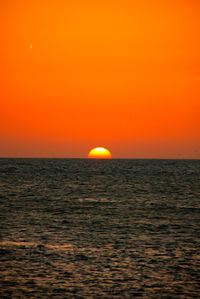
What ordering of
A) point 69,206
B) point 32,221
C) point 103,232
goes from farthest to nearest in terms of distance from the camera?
point 69,206, point 32,221, point 103,232

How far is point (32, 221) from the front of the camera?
33.1m

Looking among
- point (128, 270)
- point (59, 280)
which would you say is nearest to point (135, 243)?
point (128, 270)

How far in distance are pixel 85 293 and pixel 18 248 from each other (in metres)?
8.11

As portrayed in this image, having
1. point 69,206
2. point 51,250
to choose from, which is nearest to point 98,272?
point 51,250

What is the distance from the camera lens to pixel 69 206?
149 feet

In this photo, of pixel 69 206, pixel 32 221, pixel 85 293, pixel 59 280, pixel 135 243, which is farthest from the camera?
pixel 69 206

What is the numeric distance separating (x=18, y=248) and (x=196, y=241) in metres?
11.1

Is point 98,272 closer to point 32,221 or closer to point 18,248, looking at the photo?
point 18,248

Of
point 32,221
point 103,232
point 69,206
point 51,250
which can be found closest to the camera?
point 51,250

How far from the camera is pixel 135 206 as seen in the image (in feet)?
149

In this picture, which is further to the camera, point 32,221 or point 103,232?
point 32,221

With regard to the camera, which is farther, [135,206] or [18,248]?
[135,206]

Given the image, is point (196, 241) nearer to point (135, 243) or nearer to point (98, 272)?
point (135, 243)

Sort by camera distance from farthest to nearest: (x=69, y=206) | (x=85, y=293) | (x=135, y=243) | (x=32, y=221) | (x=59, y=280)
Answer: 1. (x=69, y=206)
2. (x=32, y=221)
3. (x=135, y=243)
4. (x=59, y=280)
5. (x=85, y=293)
